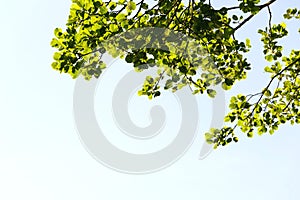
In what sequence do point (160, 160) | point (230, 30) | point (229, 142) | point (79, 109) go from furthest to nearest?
point (160, 160) → point (79, 109) → point (229, 142) → point (230, 30)

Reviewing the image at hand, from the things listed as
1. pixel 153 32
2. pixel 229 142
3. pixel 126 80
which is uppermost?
pixel 126 80

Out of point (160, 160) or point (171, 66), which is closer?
point (171, 66)

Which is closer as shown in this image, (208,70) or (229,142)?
(208,70)

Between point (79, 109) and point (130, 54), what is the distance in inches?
139

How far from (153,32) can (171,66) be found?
80cm

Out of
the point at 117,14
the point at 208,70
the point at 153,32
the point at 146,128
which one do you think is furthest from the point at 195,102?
the point at 117,14

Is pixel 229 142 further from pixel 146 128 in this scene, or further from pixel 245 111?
pixel 146 128

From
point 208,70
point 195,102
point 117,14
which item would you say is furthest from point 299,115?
point 117,14

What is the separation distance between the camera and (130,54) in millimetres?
6543

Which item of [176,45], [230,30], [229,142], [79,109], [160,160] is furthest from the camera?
[160,160]

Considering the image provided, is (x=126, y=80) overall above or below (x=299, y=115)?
above

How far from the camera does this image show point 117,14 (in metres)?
6.55

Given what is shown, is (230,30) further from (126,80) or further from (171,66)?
(126,80)

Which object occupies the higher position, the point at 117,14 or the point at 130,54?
the point at 117,14
